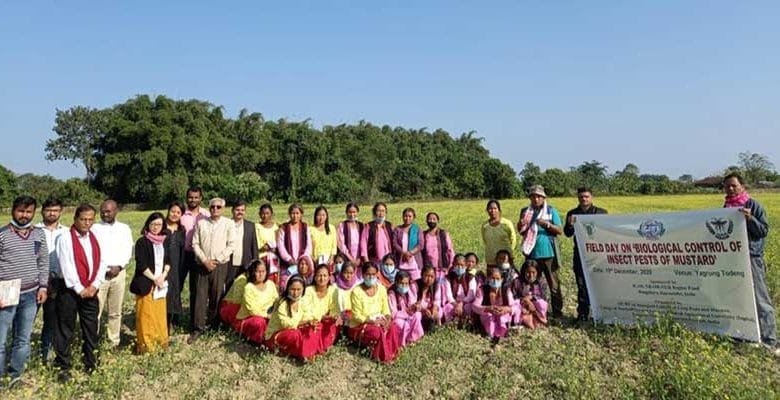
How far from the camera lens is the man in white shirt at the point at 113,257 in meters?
5.67

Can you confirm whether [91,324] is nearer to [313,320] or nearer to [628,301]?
[313,320]

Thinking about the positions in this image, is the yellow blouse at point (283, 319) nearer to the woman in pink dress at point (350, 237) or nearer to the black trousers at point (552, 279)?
the woman in pink dress at point (350, 237)

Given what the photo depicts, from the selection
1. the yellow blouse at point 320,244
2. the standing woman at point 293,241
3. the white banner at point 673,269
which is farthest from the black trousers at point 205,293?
the white banner at point 673,269

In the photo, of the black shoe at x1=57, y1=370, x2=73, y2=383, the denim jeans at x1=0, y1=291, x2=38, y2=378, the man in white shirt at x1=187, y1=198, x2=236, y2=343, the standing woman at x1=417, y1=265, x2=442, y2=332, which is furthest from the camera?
the standing woman at x1=417, y1=265, x2=442, y2=332

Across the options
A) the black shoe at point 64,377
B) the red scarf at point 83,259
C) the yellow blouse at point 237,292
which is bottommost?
the black shoe at point 64,377

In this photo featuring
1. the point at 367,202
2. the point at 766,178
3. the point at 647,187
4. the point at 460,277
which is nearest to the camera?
the point at 460,277

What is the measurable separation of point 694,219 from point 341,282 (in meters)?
4.22

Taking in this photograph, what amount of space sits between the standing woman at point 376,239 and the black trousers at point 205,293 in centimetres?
192

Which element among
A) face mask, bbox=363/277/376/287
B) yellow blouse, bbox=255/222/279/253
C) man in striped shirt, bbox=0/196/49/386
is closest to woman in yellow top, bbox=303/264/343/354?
face mask, bbox=363/277/376/287

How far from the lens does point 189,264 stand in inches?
256

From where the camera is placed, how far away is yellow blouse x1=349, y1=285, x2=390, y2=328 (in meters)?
6.04

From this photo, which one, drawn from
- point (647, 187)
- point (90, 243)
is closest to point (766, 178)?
point (647, 187)

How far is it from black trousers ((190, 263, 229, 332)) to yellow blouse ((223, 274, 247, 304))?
142mm

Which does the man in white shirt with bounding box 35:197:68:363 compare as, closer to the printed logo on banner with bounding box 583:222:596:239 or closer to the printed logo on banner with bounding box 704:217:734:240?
the printed logo on banner with bounding box 583:222:596:239
